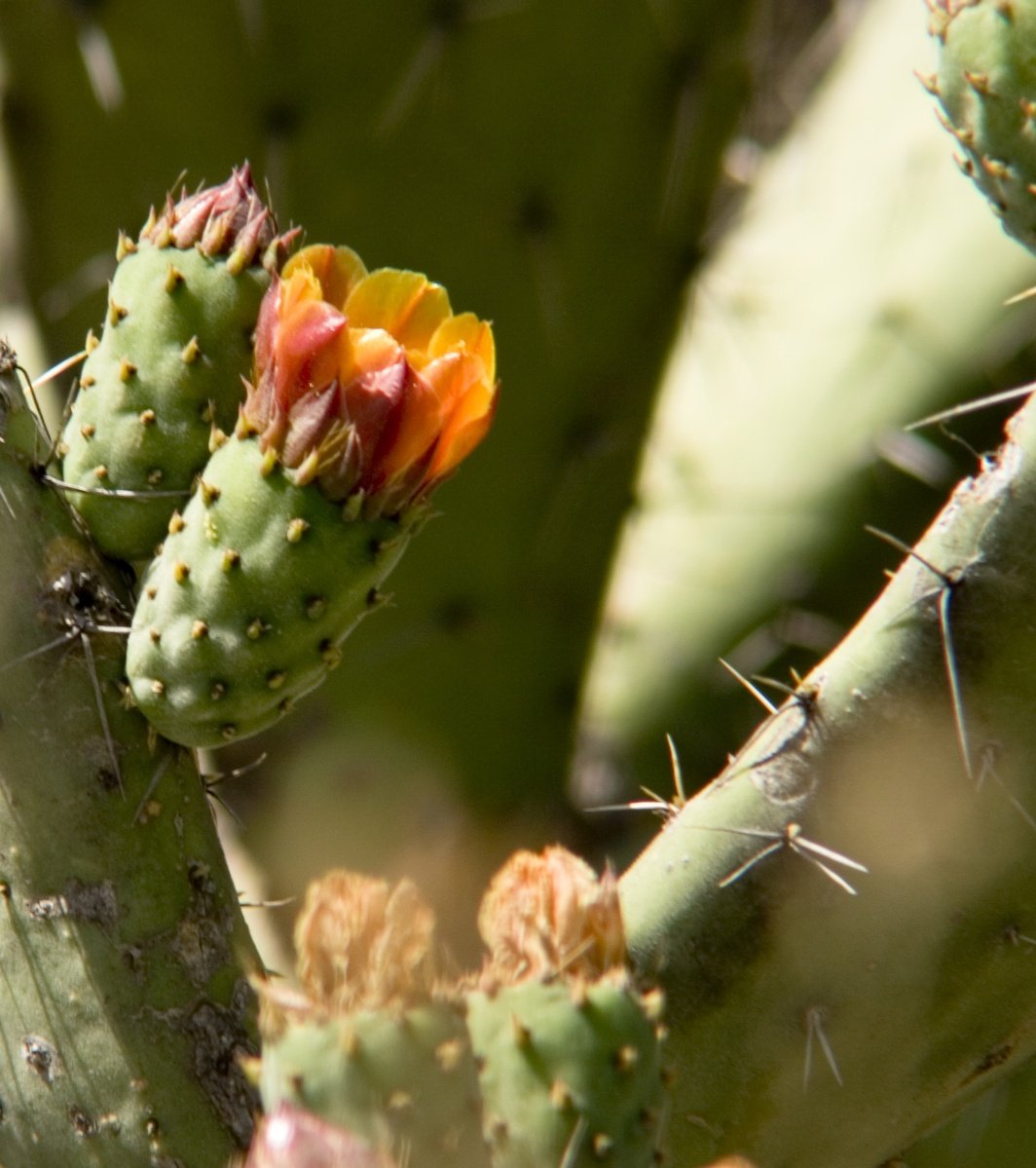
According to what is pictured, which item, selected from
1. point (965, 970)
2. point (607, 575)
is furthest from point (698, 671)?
point (965, 970)

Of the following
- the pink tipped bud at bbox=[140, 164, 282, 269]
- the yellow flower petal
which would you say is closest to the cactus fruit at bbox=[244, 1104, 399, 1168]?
the yellow flower petal

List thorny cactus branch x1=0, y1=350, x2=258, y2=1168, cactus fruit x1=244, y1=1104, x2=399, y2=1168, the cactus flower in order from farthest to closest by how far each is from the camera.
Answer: thorny cactus branch x1=0, y1=350, x2=258, y2=1168, the cactus flower, cactus fruit x1=244, y1=1104, x2=399, y2=1168

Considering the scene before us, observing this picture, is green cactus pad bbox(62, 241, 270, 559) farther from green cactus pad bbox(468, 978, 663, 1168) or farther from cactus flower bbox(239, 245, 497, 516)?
green cactus pad bbox(468, 978, 663, 1168)

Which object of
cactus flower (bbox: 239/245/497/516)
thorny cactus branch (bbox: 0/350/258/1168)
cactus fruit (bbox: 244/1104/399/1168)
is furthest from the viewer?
thorny cactus branch (bbox: 0/350/258/1168)

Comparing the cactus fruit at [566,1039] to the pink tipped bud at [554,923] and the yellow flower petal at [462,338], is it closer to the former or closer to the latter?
the pink tipped bud at [554,923]

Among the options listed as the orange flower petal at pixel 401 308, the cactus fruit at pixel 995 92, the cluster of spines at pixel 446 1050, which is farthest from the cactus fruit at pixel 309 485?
the cactus fruit at pixel 995 92

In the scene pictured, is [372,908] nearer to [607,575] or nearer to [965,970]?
[965,970]

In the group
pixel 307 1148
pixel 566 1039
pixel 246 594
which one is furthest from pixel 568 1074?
pixel 246 594
